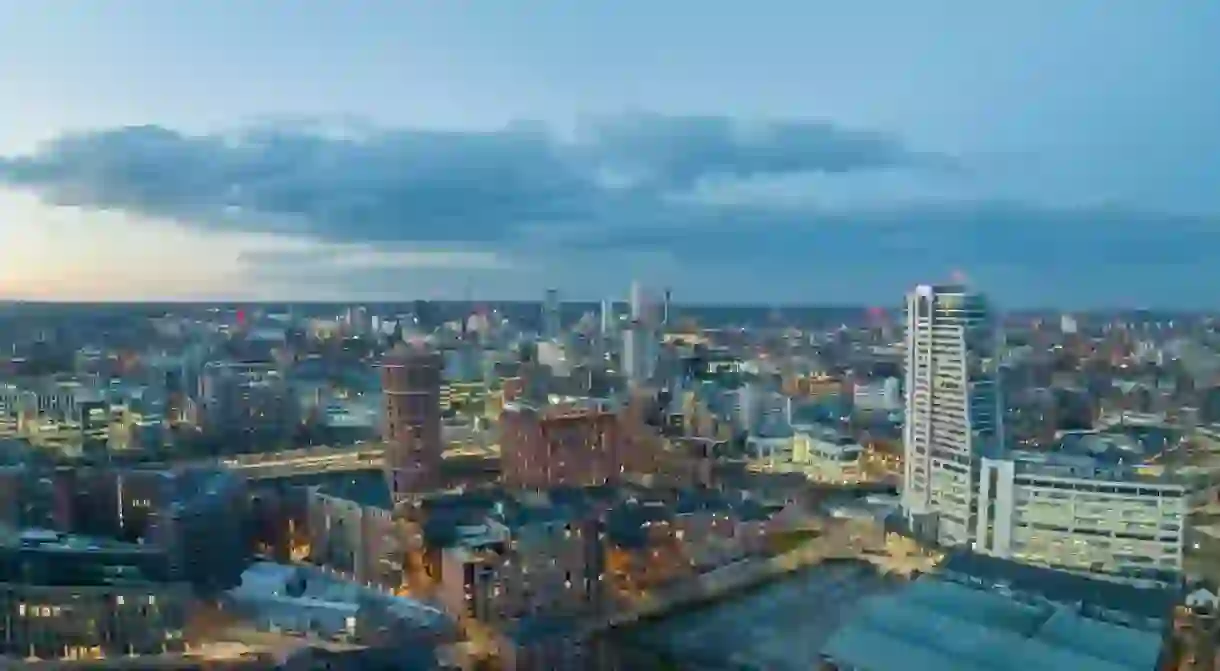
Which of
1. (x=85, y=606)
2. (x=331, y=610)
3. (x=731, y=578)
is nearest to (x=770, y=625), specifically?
(x=731, y=578)

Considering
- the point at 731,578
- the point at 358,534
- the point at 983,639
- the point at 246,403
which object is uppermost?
the point at 246,403

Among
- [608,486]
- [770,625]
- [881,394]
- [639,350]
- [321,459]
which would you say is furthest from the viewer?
[639,350]

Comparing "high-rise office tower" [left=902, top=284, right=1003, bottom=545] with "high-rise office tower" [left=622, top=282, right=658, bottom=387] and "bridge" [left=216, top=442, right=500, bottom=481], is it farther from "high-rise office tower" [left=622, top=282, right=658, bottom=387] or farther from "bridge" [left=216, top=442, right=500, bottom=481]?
"bridge" [left=216, top=442, right=500, bottom=481]

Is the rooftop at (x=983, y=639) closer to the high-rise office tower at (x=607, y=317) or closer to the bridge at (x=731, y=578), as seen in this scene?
the bridge at (x=731, y=578)

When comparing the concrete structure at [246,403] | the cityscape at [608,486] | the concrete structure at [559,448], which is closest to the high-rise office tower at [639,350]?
the cityscape at [608,486]

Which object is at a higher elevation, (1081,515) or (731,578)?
(1081,515)

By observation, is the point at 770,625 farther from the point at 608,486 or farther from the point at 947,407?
the point at 947,407

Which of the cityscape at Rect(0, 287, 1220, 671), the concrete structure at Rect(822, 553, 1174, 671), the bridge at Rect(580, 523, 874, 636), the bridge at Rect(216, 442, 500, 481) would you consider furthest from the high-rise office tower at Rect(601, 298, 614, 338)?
the concrete structure at Rect(822, 553, 1174, 671)
